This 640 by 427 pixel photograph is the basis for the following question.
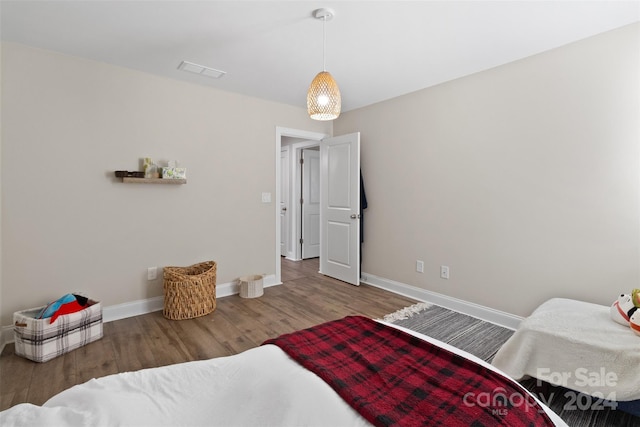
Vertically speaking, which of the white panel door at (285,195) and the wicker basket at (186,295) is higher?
the white panel door at (285,195)

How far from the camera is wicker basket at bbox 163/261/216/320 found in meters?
3.04

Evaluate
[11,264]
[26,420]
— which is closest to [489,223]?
[26,420]

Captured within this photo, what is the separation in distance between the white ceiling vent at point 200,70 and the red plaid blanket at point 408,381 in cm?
267

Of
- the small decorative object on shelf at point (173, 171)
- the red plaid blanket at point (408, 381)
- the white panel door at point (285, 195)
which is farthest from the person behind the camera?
the white panel door at point (285, 195)

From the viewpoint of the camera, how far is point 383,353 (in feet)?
4.47

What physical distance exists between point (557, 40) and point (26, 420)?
3648 mm

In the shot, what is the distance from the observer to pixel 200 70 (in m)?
3.07

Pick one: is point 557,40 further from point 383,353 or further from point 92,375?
point 92,375

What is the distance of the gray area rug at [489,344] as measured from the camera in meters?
1.77

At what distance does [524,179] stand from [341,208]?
7.18ft

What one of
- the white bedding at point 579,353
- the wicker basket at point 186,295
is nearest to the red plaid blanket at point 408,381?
the white bedding at point 579,353

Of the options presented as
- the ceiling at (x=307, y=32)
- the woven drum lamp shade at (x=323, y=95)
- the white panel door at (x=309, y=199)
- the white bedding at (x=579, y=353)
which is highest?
the ceiling at (x=307, y=32)

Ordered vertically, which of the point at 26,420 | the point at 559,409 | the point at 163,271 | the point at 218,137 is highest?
→ the point at 218,137

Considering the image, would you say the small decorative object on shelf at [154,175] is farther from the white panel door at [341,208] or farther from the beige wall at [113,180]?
the white panel door at [341,208]
